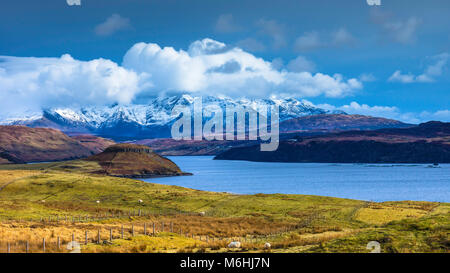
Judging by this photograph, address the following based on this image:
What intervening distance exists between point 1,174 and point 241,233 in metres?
111

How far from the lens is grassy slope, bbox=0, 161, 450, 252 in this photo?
38.6 metres

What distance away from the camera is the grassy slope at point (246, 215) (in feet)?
127

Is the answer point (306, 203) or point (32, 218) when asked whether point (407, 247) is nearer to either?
point (32, 218)

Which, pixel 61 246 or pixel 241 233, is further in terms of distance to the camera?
pixel 241 233

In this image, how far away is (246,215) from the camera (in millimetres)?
80875

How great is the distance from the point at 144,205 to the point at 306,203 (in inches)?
1238

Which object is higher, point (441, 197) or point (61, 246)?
point (61, 246)
